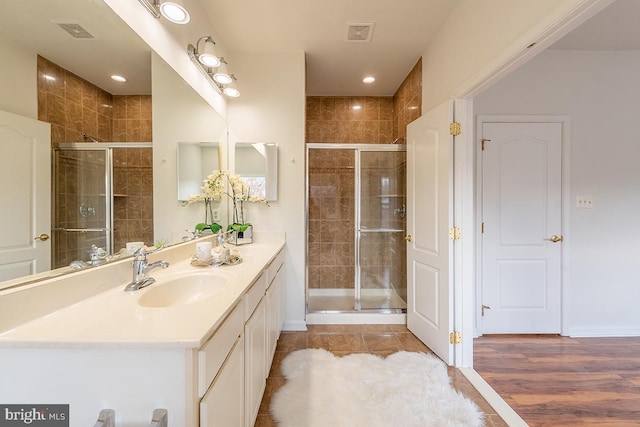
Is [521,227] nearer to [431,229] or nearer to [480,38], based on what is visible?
[431,229]

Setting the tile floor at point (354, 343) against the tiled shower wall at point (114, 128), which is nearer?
the tiled shower wall at point (114, 128)

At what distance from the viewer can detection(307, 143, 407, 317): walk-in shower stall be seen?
9.94 feet

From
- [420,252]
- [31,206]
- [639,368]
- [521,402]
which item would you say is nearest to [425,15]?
[420,252]

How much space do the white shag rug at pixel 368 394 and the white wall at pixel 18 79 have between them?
179cm

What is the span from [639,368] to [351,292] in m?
2.51

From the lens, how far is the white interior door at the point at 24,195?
77cm

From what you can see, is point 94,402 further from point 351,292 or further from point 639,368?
point 639,368

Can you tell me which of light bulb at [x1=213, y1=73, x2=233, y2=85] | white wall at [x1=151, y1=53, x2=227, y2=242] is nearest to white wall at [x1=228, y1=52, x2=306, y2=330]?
light bulb at [x1=213, y1=73, x2=233, y2=85]

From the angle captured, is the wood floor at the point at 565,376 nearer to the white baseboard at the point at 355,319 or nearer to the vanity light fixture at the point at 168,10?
the white baseboard at the point at 355,319

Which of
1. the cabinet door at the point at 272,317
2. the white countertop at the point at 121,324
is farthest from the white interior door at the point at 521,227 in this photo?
the white countertop at the point at 121,324

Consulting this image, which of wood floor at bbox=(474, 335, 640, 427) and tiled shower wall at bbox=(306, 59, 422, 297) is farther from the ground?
tiled shower wall at bbox=(306, 59, 422, 297)

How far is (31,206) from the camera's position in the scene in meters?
0.83

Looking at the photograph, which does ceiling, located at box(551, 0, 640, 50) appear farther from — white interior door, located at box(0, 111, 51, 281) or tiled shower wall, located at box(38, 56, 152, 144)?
white interior door, located at box(0, 111, 51, 281)

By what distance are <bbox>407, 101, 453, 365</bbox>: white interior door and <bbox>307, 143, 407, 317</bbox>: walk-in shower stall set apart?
487 mm
